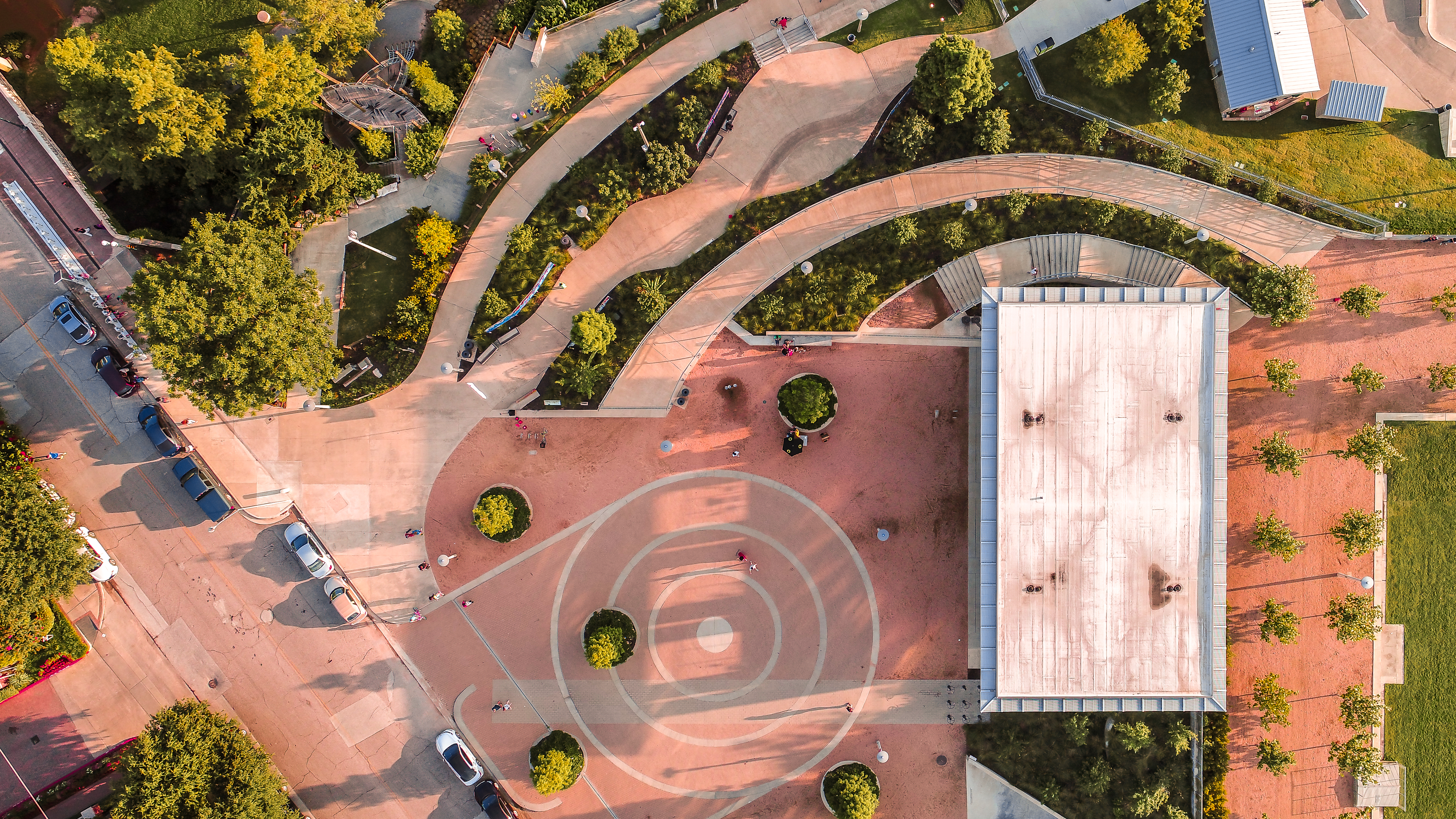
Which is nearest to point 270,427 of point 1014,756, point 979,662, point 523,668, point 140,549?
point 140,549

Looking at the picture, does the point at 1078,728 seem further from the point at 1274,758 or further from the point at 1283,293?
the point at 1283,293

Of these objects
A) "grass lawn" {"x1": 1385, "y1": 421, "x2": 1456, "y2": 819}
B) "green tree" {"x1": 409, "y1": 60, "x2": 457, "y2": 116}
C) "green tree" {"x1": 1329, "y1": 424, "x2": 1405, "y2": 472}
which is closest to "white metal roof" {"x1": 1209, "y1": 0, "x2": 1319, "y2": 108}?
"green tree" {"x1": 1329, "y1": 424, "x2": 1405, "y2": 472}

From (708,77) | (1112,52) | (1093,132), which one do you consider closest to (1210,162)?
(1093,132)

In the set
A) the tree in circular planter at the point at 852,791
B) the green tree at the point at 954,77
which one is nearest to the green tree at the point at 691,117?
the green tree at the point at 954,77

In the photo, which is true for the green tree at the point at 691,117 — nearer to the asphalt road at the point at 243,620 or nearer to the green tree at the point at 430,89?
the green tree at the point at 430,89

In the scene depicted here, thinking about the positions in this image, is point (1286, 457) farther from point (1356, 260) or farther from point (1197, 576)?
point (1356, 260)

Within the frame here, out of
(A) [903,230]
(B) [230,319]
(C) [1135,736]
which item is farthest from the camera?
(A) [903,230]

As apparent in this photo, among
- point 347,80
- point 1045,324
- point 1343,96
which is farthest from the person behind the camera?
point 347,80

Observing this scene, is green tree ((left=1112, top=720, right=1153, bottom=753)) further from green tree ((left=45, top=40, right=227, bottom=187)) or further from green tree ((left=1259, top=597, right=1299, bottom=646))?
green tree ((left=45, top=40, right=227, bottom=187))
